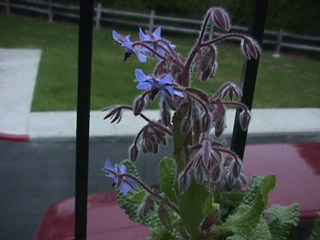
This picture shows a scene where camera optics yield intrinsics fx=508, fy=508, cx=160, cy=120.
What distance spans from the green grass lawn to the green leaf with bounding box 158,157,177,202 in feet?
14.9

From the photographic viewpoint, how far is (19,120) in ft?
17.9

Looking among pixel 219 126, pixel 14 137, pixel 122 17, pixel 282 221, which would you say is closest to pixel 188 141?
pixel 219 126

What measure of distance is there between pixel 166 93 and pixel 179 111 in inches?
1.8

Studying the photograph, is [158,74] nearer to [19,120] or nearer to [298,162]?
[298,162]

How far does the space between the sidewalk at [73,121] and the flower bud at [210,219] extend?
12.6 ft

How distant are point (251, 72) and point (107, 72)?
23.4 ft

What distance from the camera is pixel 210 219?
2.55 ft

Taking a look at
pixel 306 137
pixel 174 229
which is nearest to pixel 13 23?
pixel 306 137

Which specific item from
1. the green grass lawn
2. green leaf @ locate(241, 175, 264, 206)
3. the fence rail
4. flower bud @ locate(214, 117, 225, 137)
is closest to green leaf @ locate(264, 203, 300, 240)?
green leaf @ locate(241, 175, 264, 206)

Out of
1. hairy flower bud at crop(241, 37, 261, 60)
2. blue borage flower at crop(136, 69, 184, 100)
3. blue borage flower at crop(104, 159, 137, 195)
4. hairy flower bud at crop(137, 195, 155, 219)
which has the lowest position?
hairy flower bud at crop(137, 195, 155, 219)

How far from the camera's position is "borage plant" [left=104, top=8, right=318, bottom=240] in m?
0.65

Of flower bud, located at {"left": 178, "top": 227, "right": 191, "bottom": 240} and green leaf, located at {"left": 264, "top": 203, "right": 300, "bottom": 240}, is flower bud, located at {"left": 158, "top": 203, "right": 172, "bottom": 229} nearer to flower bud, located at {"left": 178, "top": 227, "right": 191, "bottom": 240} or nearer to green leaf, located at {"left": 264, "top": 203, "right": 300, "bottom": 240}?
flower bud, located at {"left": 178, "top": 227, "right": 191, "bottom": 240}

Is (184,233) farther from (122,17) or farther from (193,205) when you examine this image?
(122,17)

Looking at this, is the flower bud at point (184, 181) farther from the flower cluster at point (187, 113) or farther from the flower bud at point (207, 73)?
the flower bud at point (207, 73)
